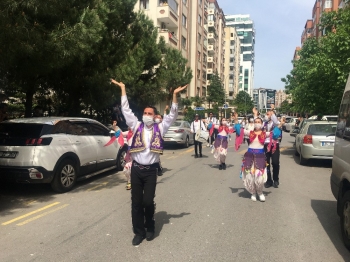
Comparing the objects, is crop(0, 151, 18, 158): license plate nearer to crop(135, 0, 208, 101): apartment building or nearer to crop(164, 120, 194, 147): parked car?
crop(164, 120, 194, 147): parked car

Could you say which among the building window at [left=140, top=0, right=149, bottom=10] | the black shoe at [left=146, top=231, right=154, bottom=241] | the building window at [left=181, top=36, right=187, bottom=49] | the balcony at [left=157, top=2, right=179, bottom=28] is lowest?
the black shoe at [left=146, top=231, right=154, bottom=241]

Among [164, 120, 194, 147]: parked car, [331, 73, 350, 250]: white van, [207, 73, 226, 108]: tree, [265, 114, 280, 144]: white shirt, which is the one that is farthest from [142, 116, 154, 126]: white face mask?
[207, 73, 226, 108]: tree

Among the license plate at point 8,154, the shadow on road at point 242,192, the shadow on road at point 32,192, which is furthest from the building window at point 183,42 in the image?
the license plate at point 8,154

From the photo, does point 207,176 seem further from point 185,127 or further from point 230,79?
point 230,79

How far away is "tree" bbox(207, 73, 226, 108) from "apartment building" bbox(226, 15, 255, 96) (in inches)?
3638

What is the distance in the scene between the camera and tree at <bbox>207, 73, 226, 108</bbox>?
51.9 metres

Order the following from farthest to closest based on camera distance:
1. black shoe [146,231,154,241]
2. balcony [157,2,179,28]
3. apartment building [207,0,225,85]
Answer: apartment building [207,0,225,85] < balcony [157,2,179,28] < black shoe [146,231,154,241]

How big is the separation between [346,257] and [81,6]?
854 cm

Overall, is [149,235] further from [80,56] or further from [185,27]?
[185,27]

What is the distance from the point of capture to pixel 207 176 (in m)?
9.48

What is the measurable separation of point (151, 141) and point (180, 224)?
60.2 inches

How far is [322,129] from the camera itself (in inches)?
452

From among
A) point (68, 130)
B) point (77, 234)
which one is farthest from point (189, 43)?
point (77, 234)

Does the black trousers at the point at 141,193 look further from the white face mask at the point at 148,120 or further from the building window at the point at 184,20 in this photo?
the building window at the point at 184,20
